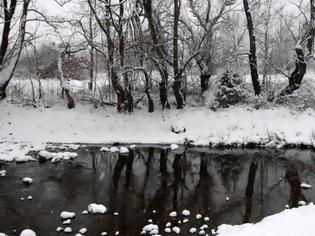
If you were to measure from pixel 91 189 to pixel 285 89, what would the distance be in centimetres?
1279

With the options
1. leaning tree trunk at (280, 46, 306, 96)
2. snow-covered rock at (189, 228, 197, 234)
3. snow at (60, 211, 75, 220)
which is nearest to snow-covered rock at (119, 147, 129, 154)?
snow at (60, 211, 75, 220)

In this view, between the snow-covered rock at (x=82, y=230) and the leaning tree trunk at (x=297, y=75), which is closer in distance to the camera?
the snow-covered rock at (x=82, y=230)

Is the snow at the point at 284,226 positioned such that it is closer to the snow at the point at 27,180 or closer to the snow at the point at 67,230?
the snow at the point at 67,230

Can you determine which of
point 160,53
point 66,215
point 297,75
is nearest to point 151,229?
point 66,215

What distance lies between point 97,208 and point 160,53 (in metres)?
11.6

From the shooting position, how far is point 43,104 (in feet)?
73.3

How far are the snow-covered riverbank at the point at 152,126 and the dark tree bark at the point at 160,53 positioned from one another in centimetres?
90

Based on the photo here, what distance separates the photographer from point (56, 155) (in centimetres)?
1642

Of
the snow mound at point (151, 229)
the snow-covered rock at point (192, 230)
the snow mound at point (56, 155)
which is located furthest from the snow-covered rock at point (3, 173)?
the snow-covered rock at point (192, 230)

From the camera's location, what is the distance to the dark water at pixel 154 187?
1084 cm

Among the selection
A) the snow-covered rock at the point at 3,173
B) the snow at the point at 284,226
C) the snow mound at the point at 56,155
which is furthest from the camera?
the snow mound at the point at 56,155

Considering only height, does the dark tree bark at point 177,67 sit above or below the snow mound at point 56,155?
above

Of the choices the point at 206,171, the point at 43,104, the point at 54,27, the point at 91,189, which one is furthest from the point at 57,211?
the point at 54,27

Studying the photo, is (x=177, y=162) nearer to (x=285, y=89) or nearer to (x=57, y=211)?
(x=57, y=211)
